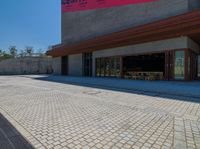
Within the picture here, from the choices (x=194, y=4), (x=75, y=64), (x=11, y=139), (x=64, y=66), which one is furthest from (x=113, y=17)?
(x=11, y=139)

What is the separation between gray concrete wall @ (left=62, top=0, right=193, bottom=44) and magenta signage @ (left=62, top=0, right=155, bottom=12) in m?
0.51

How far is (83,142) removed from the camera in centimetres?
385

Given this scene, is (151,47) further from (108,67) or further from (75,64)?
(75,64)

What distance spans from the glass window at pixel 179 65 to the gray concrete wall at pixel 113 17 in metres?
4.00

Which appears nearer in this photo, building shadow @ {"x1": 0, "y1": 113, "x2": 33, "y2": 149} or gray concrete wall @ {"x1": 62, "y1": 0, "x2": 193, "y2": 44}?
building shadow @ {"x1": 0, "y1": 113, "x2": 33, "y2": 149}

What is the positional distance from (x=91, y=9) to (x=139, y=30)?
12173 mm

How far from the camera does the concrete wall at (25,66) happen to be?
42.3 m

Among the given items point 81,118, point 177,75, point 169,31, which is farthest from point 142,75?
point 81,118

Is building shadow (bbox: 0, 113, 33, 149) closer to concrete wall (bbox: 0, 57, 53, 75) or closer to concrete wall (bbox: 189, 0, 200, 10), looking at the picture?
concrete wall (bbox: 189, 0, 200, 10)

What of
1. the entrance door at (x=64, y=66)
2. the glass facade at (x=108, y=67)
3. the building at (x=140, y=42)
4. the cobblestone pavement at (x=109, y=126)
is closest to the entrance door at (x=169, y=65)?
the building at (x=140, y=42)

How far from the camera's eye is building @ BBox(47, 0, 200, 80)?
15328 millimetres

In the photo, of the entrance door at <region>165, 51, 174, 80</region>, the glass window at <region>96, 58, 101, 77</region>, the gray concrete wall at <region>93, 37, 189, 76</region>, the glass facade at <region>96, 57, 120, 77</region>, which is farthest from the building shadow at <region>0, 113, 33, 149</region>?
the glass window at <region>96, 58, 101, 77</region>

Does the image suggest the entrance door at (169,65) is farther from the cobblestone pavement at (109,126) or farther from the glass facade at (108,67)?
the cobblestone pavement at (109,126)

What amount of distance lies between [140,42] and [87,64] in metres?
10.9
